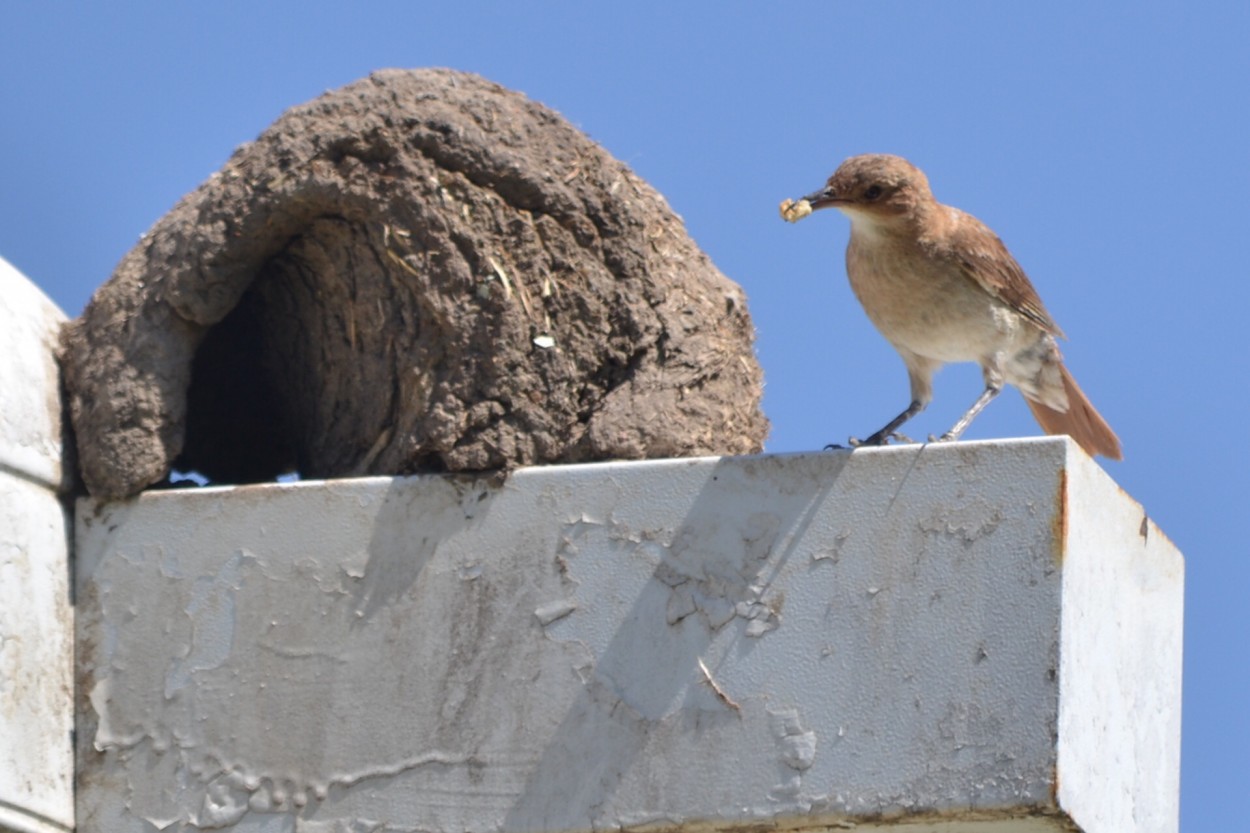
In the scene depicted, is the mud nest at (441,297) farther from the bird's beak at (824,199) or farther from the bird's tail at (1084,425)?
the bird's tail at (1084,425)

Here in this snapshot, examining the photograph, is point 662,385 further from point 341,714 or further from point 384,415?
point 341,714

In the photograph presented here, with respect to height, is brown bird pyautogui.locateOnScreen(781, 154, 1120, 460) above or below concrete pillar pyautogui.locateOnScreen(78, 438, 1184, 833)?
above

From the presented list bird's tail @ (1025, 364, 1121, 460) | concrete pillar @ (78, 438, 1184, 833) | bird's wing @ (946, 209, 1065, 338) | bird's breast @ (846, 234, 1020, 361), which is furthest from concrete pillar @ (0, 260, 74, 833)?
bird's tail @ (1025, 364, 1121, 460)

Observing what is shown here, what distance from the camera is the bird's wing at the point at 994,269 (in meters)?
6.40

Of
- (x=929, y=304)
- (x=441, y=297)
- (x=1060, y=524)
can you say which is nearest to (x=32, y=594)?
(x=441, y=297)

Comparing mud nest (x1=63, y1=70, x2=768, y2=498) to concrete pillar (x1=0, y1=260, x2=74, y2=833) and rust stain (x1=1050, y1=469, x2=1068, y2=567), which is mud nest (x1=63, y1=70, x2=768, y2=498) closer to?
concrete pillar (x1=0, y1=260, x2=74, y2=833)

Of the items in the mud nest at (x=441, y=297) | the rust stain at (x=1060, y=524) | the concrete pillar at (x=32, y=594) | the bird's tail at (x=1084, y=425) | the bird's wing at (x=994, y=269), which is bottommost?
the concrete pillar at (x=32, y=594)

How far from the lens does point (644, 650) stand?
5008 millimetres

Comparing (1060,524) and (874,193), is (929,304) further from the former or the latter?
(1060,524)

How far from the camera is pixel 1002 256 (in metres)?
6.50

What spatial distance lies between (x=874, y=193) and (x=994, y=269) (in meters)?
0.45

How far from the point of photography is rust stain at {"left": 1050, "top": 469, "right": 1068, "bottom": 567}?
185 inches

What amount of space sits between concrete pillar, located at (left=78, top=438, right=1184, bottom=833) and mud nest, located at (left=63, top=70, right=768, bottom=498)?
326 mm

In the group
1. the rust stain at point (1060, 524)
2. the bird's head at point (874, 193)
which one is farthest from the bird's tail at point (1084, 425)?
the rust stain at point (1060, 524)
